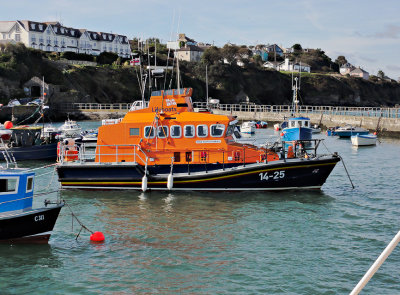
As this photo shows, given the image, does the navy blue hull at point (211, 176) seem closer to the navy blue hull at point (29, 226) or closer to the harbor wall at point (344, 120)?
the navy blue hull at point (29, 226)

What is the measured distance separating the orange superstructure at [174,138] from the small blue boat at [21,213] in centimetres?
705

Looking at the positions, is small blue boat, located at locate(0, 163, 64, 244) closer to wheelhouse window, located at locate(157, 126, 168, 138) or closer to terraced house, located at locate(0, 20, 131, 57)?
wheelhouse window, located at locate(157, 126, 168, 138)

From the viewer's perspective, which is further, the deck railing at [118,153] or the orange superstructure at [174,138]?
the deck railing at [118,153]

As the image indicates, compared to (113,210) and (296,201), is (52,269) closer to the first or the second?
(113,210)

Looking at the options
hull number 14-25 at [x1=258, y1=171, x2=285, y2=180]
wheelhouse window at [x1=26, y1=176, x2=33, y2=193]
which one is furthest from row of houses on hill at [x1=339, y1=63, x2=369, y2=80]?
wheelhouse window at [x1=26, y1=176, x2=33, y2=193]

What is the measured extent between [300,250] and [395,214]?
6.17 metres

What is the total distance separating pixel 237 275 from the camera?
12.1 metres

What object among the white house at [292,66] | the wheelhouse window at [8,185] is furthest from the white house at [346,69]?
the wheelhouse window at [8,185]

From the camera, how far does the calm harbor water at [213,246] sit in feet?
38.1

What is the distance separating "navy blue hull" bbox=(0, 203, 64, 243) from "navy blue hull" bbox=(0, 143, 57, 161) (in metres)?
20.7

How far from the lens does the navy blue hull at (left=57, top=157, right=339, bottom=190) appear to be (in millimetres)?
20266

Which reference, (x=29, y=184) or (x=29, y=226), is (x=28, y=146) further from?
(x=29, y=226)

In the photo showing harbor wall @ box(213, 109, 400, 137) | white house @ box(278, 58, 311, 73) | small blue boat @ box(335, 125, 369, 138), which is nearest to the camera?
small blue boat @ box(335, 125, 369, 138)

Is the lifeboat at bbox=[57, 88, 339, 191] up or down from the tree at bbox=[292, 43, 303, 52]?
down
